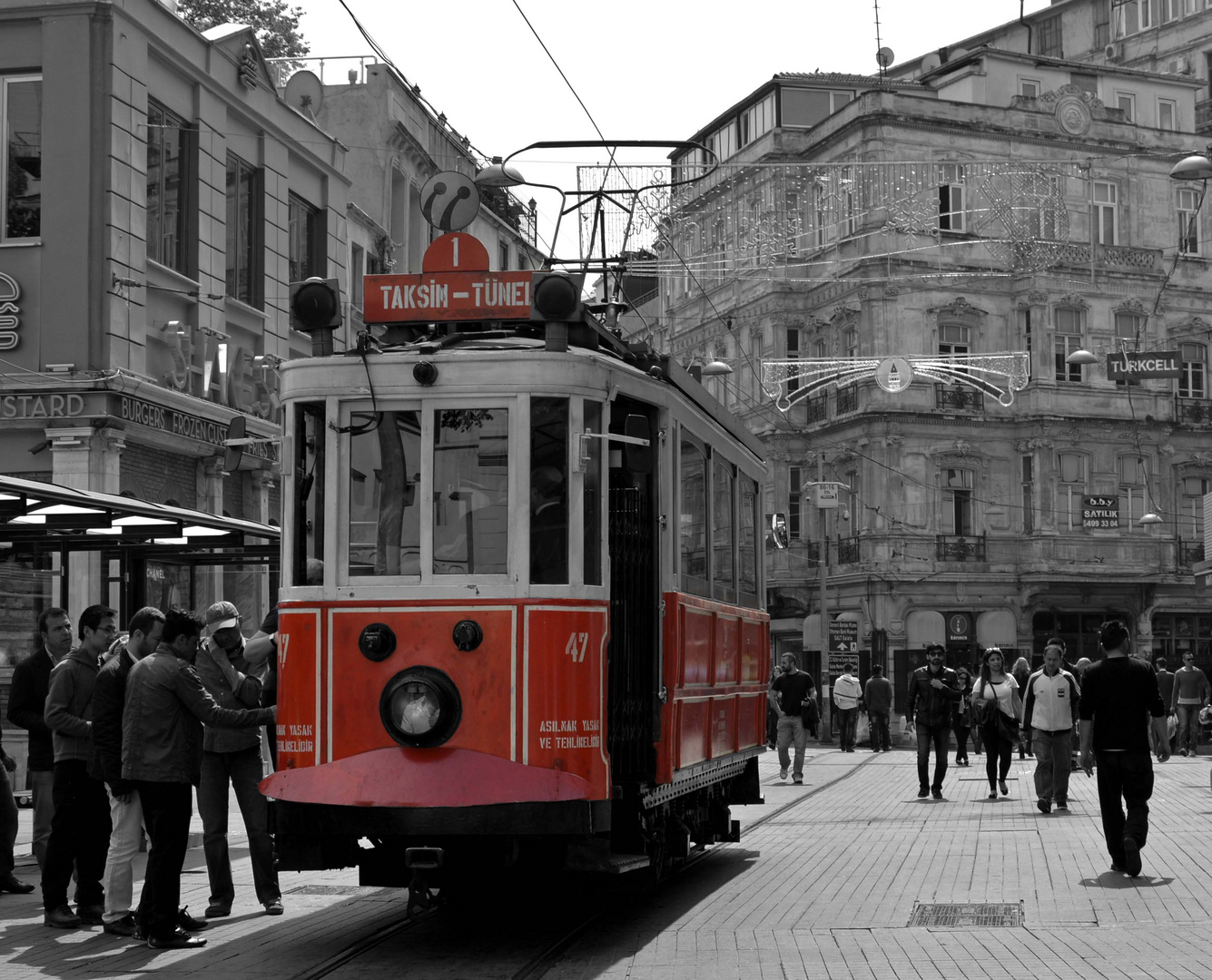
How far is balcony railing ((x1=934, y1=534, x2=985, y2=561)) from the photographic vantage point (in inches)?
1999

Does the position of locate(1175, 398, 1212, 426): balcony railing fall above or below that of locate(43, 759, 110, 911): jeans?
above

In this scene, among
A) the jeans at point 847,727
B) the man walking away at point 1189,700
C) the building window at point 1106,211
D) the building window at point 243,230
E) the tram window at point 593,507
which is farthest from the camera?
the building window at point 1106,211

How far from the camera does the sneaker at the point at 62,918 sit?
10.9 meters

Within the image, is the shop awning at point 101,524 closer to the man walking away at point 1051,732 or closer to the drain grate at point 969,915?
the drain grate at point 969,915

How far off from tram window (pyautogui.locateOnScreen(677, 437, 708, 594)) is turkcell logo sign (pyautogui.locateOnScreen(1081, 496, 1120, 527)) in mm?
39899

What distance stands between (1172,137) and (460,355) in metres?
48.9

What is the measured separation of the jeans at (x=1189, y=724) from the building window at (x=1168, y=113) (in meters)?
28.0

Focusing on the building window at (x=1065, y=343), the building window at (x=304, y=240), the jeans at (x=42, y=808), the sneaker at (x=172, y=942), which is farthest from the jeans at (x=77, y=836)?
the building window at (x=1065, y=343)

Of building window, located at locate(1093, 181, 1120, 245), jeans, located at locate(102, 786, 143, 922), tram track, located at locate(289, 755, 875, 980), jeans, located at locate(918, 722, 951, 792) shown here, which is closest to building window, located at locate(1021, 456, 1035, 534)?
building window, located at locate(1093, 181, 1120, 245)

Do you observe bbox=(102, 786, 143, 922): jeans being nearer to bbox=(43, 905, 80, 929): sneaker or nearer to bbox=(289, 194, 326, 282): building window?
bbox=(43, 905, 80, 929): sneaker

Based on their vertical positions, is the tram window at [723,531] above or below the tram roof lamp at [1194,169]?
below

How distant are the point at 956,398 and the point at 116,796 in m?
43.2

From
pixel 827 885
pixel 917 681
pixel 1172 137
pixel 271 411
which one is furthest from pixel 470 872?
pixel 1172 137

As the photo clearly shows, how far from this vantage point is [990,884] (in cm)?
1269
